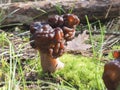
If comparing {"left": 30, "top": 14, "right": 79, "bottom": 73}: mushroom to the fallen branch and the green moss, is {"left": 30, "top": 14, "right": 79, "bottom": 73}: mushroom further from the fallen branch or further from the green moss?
the fallen branch

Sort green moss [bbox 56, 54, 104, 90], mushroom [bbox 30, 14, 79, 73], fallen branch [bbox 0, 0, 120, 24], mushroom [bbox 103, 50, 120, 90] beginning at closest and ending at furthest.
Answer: mushroom [bbox 103, 50, 120, 90], green moss [bbox 56, 54, 104, 90], mushroom [bbox 30, 14, 79, 73], fallen branch [bbox 0, 0, 120, 24]

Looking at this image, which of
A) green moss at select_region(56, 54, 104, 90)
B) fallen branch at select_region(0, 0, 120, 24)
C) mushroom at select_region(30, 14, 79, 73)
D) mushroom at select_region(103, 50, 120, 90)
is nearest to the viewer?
mushroom at select_region(103, 50, 120, 90)

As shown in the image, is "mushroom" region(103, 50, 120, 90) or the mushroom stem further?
the mushroom stem

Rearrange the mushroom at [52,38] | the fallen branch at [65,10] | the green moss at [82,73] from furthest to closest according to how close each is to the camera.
Answer: the fallen branch at [65,10] < the mushroom at [52,38] < the green moss at [82,73]

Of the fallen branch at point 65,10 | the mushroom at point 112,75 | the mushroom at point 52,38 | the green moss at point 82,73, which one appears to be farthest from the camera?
the fallen branch at point 65,10

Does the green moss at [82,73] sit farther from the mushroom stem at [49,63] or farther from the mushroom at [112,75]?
the mushroom at [112,75]

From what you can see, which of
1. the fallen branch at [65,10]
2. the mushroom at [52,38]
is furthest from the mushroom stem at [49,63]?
the fallen branch at [65,10]

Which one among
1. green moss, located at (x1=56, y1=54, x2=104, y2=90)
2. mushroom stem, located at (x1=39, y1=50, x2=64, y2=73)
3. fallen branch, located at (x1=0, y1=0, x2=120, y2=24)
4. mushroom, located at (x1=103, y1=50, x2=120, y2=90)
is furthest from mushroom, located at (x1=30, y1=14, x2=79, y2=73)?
fallen branch, located at (x1=0, y1=0, x2=120, y2=24)

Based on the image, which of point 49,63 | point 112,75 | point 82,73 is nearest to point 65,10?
point 49,63

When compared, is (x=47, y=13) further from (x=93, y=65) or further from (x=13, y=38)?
(x=93, y=65)
